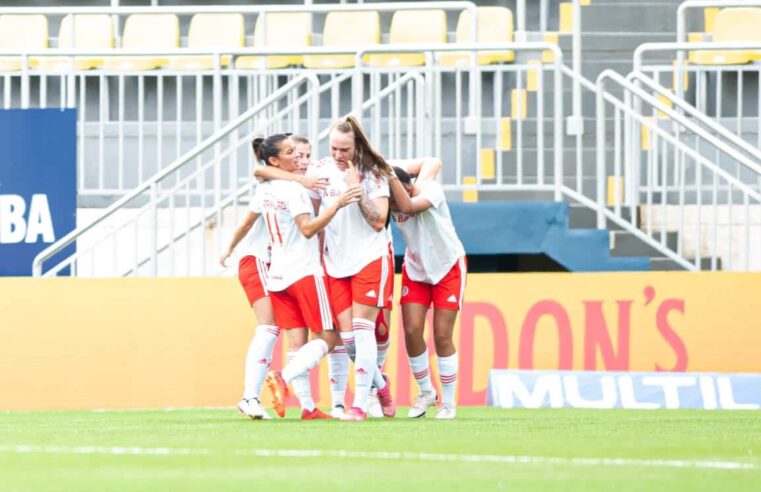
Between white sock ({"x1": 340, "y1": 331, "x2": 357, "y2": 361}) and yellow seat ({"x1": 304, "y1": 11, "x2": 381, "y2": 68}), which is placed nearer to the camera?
white sock ({"x1": 340, "y1": 331, "x2": 357, "y2": 361})

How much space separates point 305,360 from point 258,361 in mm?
535

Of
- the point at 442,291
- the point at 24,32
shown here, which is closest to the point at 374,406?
the point at 442,291

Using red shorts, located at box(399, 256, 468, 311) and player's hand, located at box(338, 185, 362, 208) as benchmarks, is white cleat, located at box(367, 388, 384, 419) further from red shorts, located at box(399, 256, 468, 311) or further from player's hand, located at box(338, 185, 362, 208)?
player's hand, located at box(338, 185, 362, 208)

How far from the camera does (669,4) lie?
19500mm

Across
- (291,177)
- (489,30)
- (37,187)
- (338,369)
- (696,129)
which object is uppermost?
(489,30)

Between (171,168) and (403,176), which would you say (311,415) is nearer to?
(403,176)

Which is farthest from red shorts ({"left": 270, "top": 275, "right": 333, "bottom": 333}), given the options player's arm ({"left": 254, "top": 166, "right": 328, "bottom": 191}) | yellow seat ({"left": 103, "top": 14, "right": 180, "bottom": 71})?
yellow seat ({"left": 103, "top": 14, "right": 180, "bottom": 71})

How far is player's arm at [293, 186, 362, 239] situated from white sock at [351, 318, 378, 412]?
24.7 inches

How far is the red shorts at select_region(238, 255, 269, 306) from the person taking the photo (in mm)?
11711

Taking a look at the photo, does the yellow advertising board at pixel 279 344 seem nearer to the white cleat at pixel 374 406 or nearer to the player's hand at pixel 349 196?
the white cleat at pixel 374 406

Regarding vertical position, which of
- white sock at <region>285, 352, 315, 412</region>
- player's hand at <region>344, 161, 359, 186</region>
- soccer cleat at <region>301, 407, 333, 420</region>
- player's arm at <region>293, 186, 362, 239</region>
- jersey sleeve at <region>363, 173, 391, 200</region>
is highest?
player's hand at <region>344, 161, 359, 186</region>

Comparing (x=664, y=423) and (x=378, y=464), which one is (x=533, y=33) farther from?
(x=378, y=464)

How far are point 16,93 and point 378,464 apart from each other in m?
10.0

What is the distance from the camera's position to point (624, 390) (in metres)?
13.8
